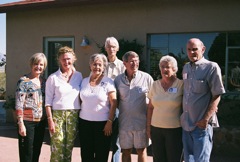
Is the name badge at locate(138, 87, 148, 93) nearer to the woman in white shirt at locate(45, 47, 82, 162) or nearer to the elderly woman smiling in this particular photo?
the elderly woman smiling

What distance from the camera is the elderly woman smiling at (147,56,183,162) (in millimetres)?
3816

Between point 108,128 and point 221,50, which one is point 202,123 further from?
point 221,50

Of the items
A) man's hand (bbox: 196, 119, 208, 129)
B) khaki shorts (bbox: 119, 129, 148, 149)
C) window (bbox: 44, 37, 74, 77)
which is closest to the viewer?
man's hand (bbox: 196, 119, 208, 129)

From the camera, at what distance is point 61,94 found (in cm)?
400

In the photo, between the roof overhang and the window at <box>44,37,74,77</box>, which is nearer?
the roof overhang

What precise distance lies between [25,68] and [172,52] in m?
4.79

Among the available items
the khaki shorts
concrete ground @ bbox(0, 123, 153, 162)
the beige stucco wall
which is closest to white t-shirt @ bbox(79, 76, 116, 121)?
the khaki shorts

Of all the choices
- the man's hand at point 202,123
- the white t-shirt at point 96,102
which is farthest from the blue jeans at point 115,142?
the man's hand at point 202,123

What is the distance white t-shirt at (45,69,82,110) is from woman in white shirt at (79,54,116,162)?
0.33 feet

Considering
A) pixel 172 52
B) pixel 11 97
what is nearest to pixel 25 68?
pixel 11 97

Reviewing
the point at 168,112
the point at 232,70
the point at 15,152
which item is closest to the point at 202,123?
the point at 168,112

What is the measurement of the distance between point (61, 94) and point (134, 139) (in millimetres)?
1102

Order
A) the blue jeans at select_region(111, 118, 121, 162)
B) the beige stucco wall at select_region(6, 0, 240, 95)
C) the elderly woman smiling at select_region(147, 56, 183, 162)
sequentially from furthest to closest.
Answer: the beige stucco wall at select_region(6, 0, 240, 95) < the blue jeans at select_region(111, 118, 121, 162) < the elderly woman smiling at select_region(147, 56, 183, 162)

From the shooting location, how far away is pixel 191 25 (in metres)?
7.93
